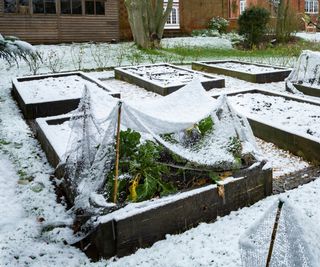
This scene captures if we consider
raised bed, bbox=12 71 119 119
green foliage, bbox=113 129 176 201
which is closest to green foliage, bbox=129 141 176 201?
green foliage, bbox=113 129 176 201

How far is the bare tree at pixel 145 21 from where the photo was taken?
17.4 metres

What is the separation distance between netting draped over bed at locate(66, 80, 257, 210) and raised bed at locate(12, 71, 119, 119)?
2.27 metres

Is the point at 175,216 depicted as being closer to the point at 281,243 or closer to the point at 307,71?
the point at 281,243

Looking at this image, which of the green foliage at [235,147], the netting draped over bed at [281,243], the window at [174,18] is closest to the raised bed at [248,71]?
the green foliage at [235,147]

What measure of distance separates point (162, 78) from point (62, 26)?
11.9m

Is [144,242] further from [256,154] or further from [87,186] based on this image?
[256,154]

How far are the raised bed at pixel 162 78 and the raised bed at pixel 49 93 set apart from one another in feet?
4.47

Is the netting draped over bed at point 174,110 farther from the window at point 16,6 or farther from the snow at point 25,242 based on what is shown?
the window at point 16,6

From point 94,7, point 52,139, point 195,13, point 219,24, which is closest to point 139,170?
point 52,139

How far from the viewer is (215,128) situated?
4.56m

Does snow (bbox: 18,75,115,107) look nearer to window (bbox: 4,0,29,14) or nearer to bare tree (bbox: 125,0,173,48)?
bare tree (bbox: 125,0,173,48)

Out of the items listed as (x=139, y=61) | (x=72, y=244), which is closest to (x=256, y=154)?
(x=72, y=244)

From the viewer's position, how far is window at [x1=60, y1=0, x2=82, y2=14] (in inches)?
814

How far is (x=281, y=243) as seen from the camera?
220 cm
